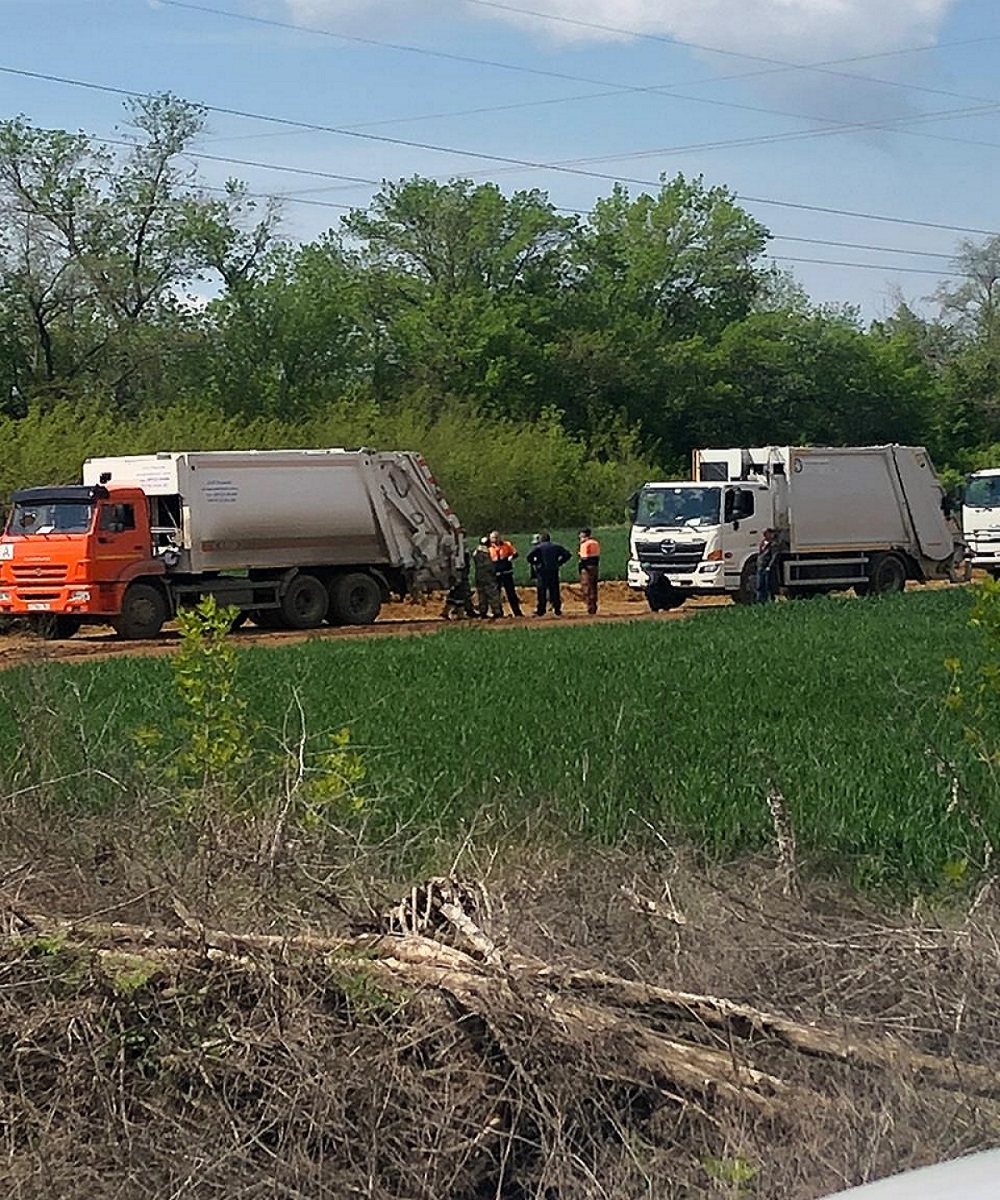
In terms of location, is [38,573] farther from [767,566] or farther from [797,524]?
[797,524]

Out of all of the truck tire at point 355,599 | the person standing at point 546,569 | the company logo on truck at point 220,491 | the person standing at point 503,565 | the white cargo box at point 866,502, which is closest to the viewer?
the company logo on truck at point 220,491

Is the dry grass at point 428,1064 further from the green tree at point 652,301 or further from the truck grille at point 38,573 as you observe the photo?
the green tree at point 652,301

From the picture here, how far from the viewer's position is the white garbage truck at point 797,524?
33.8 meters

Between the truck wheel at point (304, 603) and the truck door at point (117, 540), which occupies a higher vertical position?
the truck door at point (117, 540)

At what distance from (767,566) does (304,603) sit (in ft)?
28.5

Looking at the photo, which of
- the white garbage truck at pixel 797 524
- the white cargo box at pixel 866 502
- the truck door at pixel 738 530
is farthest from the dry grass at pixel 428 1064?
the white cargo box at pixel 866 502

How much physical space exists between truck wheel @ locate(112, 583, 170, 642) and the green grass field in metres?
4.72

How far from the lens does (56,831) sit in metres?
7.17

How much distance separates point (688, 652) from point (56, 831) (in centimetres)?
1519

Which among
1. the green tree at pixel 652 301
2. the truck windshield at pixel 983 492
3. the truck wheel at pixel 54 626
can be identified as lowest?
the truck wheel at pixel 54 626

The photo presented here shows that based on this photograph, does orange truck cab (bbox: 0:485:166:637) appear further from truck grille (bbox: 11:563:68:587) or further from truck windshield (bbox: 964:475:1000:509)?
truck windshield (bbox: 964:475:1000:509)

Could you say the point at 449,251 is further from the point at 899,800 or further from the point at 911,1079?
the point at 911,1079

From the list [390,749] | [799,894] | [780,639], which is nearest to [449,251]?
[780,639]

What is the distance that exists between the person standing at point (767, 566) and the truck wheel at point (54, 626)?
478 inches
